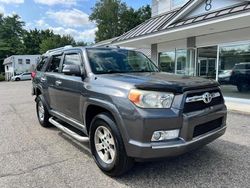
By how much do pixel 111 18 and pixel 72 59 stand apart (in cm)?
5071

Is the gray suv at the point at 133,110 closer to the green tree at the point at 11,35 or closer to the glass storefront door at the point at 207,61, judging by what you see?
the glass storefront door at the point at 207,61

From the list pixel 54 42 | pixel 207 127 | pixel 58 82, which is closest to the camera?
pixel 207 127

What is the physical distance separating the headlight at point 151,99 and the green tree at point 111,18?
51913mm

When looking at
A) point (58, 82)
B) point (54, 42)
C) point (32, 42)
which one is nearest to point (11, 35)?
point (32, 42)

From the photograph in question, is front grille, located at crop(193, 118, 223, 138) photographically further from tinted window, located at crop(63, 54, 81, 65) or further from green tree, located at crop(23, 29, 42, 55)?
green tree, located at crop(23, 29, 42, 55)

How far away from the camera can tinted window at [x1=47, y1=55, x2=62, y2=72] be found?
18.9ft

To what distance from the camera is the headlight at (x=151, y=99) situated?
3273 millimetres

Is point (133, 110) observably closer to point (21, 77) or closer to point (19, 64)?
point (21, 77)

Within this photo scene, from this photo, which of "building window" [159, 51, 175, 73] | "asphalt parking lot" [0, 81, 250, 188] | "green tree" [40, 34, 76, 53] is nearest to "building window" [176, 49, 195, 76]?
"building window" [159, 51, 175, 73]

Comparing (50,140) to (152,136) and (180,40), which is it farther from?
(180,40)

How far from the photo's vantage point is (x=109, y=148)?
12.7 feet

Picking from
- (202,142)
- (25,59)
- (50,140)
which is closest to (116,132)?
(202,142)

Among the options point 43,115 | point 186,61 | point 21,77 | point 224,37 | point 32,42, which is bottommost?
point 21,77

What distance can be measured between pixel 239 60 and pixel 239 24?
60.7 inches
